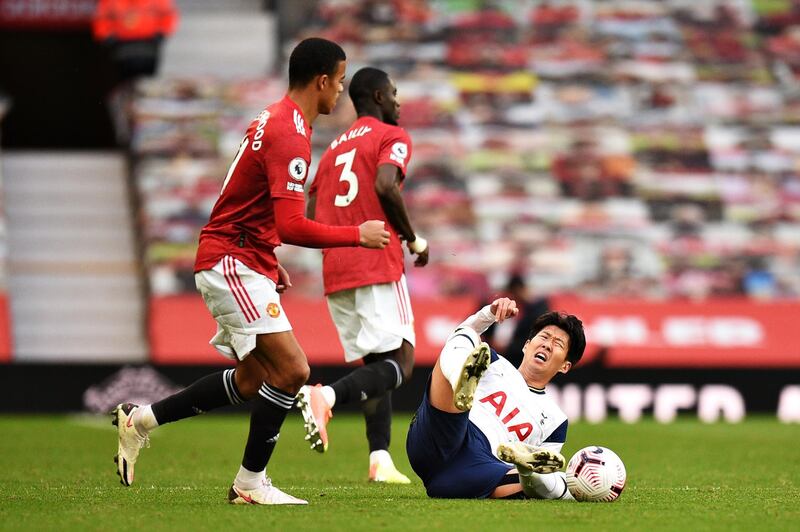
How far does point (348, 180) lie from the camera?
816cm

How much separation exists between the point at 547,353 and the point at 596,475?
0.63 m

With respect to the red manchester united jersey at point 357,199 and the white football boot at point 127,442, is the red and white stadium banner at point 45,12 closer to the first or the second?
the red manchester united jersey at point 357,199

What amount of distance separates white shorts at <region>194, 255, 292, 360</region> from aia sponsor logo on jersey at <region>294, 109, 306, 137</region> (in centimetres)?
64

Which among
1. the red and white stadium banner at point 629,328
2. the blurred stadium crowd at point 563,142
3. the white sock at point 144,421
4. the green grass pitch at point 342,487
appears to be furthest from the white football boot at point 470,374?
the blurred stadium crowd at point 563,142

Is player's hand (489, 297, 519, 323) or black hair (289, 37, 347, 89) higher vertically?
black hair (289, 37, 347, 89)

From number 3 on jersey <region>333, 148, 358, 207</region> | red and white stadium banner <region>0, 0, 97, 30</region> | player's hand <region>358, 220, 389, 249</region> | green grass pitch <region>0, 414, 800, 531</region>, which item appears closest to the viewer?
green grass pitch <region>0, 414, 800, 531</region>

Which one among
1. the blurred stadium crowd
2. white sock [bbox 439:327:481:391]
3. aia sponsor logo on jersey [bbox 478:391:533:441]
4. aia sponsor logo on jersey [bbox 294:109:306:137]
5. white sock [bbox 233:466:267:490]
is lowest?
the blurred stadium crowd

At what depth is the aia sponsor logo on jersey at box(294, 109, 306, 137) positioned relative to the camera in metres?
6.18

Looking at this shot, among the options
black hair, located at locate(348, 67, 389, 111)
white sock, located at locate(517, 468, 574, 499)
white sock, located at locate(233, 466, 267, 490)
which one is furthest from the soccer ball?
black hair, located at locate(348, 67, 389, 111)

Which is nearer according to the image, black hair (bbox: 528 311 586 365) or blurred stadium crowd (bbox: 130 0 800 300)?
black hair (bbox: 528 311 586 365)

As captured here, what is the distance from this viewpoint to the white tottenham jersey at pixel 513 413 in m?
6.58

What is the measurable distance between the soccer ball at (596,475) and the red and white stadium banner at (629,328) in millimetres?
8955

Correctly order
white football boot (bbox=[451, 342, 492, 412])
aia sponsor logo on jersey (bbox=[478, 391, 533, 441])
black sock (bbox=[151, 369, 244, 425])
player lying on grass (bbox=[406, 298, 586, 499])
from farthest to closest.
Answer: black sock (bbox=[151, 369, 244, 425])
aia sponsor logo on jersey (bbox=[478, 391, 533, 441])
player lying on grass (bbox=[406, 298, 586, 499])
white football boot (bbox=[451, 342, 492, 412])

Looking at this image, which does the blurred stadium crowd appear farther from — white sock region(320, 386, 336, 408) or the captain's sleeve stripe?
the captain's sleeve stripe
